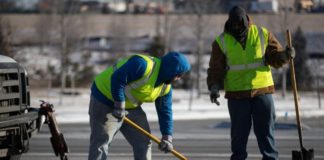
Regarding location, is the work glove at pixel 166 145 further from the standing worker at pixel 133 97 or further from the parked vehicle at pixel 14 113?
the parked vehicle at pixel 14 113

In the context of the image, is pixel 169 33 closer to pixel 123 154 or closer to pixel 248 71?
pixel 123 154

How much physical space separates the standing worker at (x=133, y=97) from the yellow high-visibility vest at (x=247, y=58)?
850 mm

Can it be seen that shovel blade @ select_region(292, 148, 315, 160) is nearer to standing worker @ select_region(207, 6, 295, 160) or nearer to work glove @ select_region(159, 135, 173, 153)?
standing worker @ select_region(207, 6, 295, 160)

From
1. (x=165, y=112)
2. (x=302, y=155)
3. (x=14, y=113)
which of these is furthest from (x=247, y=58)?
(x=14, y=113)

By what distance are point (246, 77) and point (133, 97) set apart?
4.25 ft

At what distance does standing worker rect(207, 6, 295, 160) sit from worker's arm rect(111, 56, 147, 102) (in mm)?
1096

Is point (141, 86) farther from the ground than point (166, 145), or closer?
farther from the ground

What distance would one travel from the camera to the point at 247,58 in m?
8.23

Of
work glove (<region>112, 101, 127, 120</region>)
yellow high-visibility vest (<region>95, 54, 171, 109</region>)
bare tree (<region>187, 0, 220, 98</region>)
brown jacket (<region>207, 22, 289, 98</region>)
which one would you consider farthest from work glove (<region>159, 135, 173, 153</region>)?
bare tree (<region>187, 0, 220, 98</region>)

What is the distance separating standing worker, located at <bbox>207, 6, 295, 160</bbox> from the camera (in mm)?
8188

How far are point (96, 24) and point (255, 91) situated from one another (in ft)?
154

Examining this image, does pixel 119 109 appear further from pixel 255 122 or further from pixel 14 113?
pixel 14 113

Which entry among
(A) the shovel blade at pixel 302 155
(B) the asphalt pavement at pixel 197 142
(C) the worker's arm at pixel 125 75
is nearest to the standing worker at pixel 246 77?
(A) the shovel blade at pixel 302 155

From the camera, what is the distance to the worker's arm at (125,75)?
7.46 m
